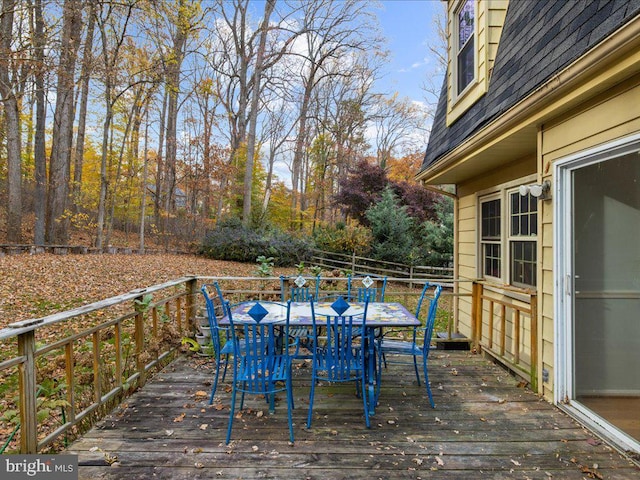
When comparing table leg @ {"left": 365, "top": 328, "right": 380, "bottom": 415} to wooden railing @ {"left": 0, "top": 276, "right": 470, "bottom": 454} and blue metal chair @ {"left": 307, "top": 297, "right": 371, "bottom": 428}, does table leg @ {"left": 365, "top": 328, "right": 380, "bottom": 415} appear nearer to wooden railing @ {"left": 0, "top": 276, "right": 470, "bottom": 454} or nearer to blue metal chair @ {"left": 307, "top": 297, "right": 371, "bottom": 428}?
blue metal chair @ {"left": 307, "top": 297, "right": 371, "bottom": 428}

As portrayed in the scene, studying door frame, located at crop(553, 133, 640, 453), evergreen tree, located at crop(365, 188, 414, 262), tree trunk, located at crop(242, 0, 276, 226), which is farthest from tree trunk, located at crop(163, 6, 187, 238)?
door frame, located at crop(553, 133, 640, 453)

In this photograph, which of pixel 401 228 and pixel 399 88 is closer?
pixel 401 228

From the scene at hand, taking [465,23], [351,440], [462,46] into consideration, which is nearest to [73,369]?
[351,440]

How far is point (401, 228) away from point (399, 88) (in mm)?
11921

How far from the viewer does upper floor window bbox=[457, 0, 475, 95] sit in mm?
4777

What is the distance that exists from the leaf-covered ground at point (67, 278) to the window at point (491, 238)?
6631mm

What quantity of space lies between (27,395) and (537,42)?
177 inches

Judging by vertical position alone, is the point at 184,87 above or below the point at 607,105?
above

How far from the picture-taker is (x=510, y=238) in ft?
13.8

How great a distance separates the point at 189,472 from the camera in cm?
213

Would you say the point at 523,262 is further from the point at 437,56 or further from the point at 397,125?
the point at 397,125

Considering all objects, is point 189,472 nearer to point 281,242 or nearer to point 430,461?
point 430,461

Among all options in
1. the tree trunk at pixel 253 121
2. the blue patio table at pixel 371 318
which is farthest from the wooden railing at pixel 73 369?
the tree trunk at pixel 253 121

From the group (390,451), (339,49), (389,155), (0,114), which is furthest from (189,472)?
(389,155)
